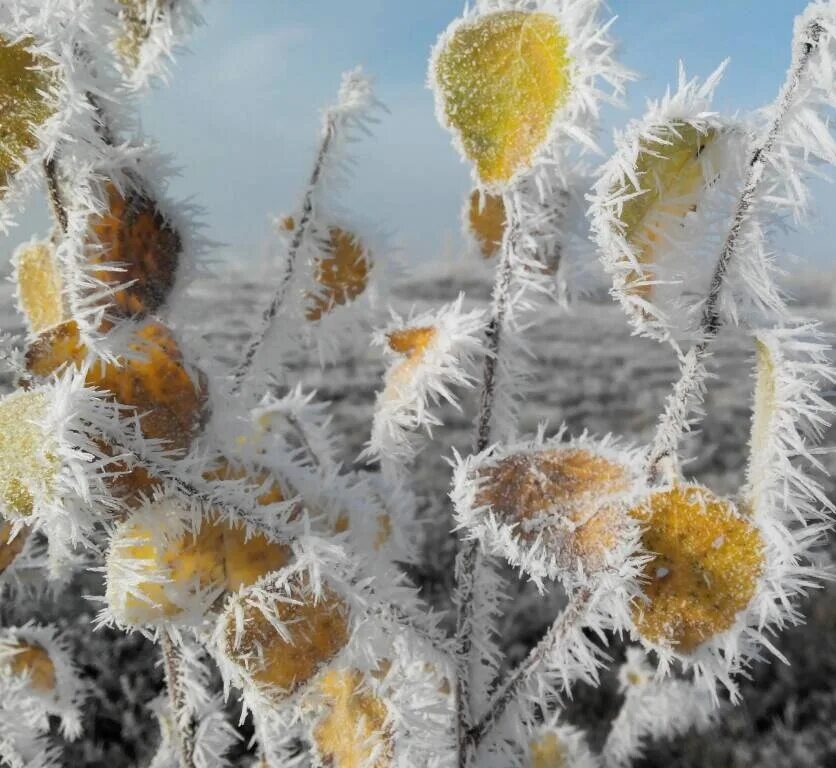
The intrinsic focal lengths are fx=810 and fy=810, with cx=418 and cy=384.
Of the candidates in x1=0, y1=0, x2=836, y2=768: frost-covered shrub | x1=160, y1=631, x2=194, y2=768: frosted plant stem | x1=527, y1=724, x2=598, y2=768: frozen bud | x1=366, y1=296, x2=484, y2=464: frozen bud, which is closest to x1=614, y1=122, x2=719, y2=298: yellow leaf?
x1=0, y1=0, x2=836, y2=768: frost-covered shrub

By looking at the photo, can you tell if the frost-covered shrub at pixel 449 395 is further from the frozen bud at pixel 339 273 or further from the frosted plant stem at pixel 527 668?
the frozen bud at pixel 339 273

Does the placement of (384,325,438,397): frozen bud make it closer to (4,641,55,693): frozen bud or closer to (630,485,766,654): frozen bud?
(630,485,766,654): frozen bud

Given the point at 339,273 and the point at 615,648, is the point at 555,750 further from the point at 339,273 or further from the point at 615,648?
the point at 615,648

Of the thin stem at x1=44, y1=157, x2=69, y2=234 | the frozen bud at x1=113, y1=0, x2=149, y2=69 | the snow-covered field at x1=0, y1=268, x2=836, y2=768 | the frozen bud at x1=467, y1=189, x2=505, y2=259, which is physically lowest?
the snow-covered field at x1=0, y1=268, x2=836, y2=768

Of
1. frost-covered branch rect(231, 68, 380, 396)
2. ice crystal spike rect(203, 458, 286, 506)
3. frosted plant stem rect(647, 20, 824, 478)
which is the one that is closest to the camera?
frosted plant stem rect(647, 20, 824, 478)

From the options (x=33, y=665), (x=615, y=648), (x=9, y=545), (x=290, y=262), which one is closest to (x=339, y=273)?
(x=290, y=262)
